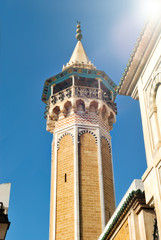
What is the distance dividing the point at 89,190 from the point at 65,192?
1.09 meters

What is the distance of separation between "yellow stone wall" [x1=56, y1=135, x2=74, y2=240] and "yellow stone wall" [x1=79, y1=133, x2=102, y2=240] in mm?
435

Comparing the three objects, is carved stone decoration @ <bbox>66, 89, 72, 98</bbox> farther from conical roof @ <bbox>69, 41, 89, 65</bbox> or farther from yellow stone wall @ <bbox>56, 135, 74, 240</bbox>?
conical roof @ <bbox>69, 41, 89, 65</bbox>

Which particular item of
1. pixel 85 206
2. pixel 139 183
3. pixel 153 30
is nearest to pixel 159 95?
pixel 153 30

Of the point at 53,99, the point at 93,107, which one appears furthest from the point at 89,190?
the point at 53,99

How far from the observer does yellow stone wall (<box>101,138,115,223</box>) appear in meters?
17.2

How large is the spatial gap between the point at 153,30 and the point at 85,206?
10689 mm

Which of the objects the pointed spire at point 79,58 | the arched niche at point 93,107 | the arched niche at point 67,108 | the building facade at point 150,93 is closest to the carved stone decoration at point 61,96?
the arched niche at point 67,108

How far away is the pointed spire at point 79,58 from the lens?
22.2m

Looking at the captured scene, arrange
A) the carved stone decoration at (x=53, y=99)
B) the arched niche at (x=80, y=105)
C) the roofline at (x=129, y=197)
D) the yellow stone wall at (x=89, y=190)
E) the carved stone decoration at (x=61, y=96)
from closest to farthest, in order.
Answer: the roofline at (x=129, y=197)
the yellow stone wall at (x=89, y=190)
the arched niche at (x=80, y=105)
the carved stone decoration at (x=61, y=96)
the carved stone decoration at (x=53, y=99)

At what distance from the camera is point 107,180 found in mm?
18125

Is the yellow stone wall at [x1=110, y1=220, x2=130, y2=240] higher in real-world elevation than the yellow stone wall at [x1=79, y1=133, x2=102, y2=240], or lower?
lower

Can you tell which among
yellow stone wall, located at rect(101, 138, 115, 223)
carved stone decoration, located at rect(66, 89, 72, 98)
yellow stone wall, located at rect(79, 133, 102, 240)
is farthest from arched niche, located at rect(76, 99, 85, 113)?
yellow stone wall, located at rect(101, 138, 115, 223)

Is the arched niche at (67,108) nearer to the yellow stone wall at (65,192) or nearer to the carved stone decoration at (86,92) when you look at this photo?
the carved stone decoration at (86,92)

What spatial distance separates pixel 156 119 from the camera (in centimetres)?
745
